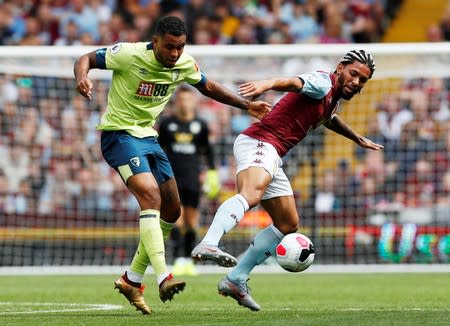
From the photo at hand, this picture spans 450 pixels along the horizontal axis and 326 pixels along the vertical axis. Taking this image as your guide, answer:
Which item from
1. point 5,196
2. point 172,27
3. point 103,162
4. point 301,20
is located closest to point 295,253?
point 172,27

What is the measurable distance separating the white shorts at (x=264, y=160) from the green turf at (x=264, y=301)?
97 cm

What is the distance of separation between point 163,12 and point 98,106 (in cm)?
503

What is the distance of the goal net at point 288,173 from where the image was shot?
56.5ft

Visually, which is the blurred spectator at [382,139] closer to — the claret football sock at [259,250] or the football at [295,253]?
the claret football sock at [259,250]

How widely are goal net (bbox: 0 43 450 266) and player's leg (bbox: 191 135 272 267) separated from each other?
7.84 metres

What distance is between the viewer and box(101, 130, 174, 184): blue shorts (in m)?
9.08

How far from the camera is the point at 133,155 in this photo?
9094 millimetres

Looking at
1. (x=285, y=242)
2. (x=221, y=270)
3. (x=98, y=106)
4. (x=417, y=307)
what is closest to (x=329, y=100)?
(x=285, y=242)

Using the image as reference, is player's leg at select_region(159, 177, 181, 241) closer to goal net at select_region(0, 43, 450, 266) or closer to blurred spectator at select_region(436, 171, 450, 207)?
goal net at select_region(0, 43, 450, 266)

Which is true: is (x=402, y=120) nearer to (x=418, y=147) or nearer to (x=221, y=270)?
(x=418, y=147)

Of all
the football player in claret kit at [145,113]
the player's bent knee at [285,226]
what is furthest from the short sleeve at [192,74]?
the player's bent knee at [285,226]

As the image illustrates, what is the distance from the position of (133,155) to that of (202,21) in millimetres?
12691

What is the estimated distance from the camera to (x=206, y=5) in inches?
885

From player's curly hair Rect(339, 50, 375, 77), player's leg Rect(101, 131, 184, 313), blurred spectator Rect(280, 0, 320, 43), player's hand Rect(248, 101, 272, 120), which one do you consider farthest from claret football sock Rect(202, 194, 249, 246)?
blurred spectator Rect(280, 0, 320, 43)
